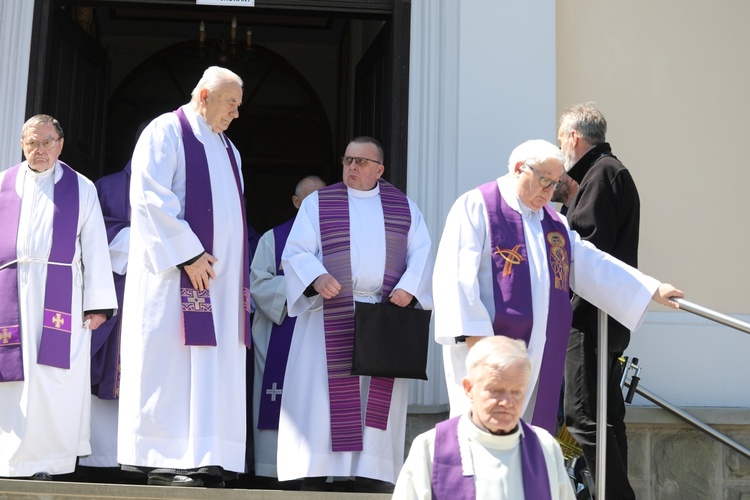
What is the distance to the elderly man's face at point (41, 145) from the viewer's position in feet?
21.5

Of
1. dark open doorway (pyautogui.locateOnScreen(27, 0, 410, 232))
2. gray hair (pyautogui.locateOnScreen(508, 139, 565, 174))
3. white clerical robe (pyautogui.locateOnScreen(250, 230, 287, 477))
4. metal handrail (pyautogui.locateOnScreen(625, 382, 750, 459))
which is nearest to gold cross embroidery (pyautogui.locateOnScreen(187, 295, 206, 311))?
white clerical robe (pyautogui.locateOnScreen(250, 230, 287, 477))

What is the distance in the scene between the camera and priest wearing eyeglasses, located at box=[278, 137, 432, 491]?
6527 mm

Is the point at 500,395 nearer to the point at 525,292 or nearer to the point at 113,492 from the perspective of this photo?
the point at 525,292

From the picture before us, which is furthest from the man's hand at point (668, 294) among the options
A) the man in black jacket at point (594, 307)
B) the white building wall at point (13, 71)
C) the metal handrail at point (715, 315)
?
the white building wall at point (13, 71)

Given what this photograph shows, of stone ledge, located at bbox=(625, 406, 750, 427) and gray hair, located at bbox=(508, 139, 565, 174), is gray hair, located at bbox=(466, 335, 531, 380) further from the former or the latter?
stone ledge, located at bbox=(625, 406, 750, 427)

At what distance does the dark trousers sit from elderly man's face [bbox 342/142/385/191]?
54.5 inches

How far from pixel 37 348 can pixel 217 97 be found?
1.53 meters

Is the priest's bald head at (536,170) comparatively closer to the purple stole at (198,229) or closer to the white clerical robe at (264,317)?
the purple stole at (198,229)

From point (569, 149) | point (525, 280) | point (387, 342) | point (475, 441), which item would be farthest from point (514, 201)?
point (475, 441)

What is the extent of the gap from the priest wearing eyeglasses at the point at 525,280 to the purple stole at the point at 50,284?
76.2 inches

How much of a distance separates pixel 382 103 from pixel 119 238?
202 cm

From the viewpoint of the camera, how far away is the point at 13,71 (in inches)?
307

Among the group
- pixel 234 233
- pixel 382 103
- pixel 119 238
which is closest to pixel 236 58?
pixel 382 103

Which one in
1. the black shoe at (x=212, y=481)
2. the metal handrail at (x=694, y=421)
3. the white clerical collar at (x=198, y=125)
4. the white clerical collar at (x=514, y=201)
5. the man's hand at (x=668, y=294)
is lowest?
the black shoe at (x=212, y=481)
